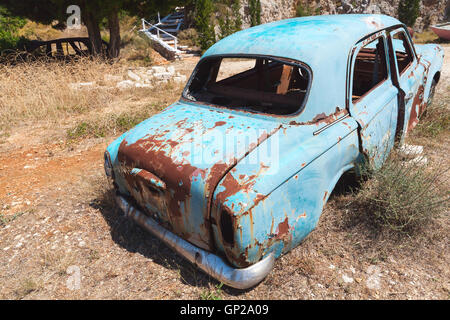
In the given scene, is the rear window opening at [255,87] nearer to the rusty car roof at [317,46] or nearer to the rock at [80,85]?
the rusty car roof at [317,46]

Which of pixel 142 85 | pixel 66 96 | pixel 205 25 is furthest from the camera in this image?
pixel 205 25

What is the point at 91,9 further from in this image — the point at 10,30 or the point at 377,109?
the point at 10,30

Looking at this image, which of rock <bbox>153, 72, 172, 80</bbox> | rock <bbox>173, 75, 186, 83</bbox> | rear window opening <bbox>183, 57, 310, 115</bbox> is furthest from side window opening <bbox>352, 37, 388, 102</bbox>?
rock <bbox>153, 72, 172, 80</bbox>

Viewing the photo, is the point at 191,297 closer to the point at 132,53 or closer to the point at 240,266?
the point at 240,266

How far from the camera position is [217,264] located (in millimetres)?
2025

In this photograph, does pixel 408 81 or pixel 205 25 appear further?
pixel 205 25

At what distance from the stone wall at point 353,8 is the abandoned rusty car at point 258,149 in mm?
15402

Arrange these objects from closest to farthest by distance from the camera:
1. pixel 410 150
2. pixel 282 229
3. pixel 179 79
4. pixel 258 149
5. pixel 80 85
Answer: pixel 282 229 → pixel 258 149 → pixel 410 150 → pixel 80 85 → pixel 179 79

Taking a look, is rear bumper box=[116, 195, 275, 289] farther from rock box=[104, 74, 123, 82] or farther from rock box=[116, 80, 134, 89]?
rock box=[104, 74, 123, 82]

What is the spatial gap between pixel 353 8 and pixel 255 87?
17.7 meters

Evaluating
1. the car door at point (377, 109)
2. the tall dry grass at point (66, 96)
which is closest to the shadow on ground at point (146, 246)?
the car door at point (377, 109)

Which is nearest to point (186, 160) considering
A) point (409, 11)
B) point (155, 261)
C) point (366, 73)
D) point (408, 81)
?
point (155, 261)

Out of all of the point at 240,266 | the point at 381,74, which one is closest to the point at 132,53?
the point at 381,74

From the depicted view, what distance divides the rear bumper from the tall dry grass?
12.3 ft
